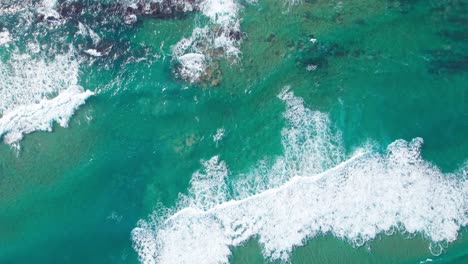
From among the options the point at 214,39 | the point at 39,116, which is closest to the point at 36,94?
the point at 39,116

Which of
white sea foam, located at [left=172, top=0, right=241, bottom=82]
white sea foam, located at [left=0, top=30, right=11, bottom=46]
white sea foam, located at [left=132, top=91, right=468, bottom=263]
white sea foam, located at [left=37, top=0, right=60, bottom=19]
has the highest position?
white sea foam, located at [left=37, top=0, right=60, bottom=19]

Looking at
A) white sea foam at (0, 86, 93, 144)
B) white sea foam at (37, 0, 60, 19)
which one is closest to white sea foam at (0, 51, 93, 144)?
white sea foam at (0, 86, 93, 144)

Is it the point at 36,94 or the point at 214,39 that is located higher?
the point at 214,39

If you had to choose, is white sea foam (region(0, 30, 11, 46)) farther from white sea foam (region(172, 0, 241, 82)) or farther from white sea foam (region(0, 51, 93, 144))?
white sea foam (region(172, 0, 241, 82))

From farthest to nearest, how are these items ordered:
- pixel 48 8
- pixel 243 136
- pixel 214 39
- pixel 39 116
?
pixel 214 39 < pixel 48 8 < pixel 243 136 < pixel 39 116

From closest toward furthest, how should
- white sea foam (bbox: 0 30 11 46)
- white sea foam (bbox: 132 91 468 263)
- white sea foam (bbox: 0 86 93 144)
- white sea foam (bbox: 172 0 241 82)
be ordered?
white sea foam (bbox: 132 91 468 263), white sea foam (bbox: 0 86 93 144), white sea foam (bbox: 0 30 11 46), white sea foam (bbox: 172 0 241 82)

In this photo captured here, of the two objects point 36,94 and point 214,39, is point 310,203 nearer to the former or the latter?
point 214,39

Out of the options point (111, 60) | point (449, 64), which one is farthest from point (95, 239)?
point (449, 64)
